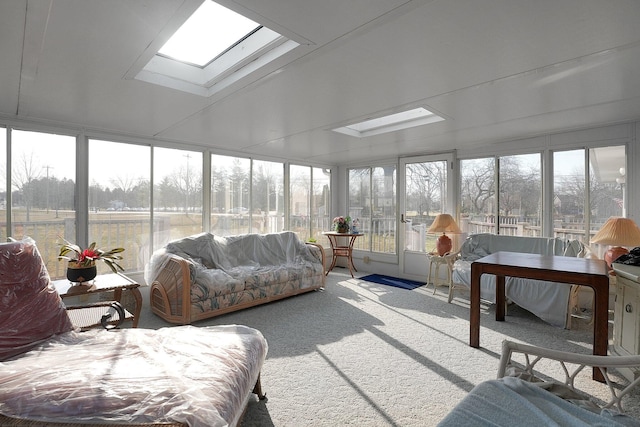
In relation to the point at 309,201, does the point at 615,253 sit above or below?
below

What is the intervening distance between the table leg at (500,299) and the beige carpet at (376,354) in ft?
0.31

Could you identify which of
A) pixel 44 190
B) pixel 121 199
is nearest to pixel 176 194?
pixel 121 199

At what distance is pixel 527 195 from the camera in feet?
15.0

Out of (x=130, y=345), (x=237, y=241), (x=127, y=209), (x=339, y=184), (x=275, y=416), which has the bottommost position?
(x=275, y=416)

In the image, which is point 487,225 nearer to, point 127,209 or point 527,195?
point 527,195

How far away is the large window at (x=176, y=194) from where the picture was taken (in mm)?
4535

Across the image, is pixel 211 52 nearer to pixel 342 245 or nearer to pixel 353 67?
pixel 353 67

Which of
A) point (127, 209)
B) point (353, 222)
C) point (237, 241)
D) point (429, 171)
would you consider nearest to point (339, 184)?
point (353, 222)

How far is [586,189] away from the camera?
4082 mm

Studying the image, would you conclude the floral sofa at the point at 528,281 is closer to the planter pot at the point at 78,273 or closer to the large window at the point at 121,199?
the planter pot at the point at 78,273

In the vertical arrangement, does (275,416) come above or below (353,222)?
below

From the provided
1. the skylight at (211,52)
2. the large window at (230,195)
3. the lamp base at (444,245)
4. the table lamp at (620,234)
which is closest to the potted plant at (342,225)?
the large window at (230,195)

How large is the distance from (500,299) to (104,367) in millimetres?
3737

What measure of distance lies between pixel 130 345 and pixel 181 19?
183 cm
